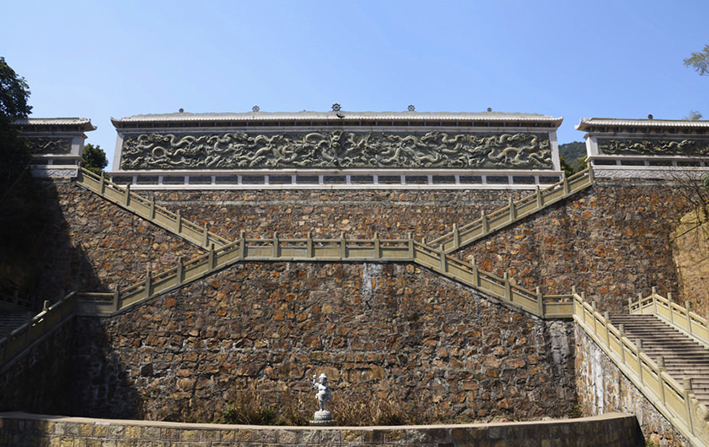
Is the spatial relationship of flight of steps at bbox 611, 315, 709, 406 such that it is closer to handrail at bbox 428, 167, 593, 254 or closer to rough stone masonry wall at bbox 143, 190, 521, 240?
handrail at bbox 428, 167, 593, 254

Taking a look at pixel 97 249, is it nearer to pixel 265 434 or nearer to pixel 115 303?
pixel 115 303

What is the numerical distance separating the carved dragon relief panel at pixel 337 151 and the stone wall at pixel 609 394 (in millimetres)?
10638

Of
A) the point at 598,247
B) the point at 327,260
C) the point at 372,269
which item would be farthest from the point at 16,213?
the point at 598,247

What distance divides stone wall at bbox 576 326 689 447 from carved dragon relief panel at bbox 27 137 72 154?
70.2 ft

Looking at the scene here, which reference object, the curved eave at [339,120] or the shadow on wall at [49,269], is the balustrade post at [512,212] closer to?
the curved eave at [339,120]

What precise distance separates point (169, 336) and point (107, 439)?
6419mm

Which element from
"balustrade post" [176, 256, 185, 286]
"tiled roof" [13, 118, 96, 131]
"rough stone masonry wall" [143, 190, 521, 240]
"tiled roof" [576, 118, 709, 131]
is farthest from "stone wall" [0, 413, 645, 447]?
"tiled roof" [13, 118, 96, 131]

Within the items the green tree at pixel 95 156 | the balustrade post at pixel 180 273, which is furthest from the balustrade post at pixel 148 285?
the green tree at pixel 95 156

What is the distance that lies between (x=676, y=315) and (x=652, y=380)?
484 cm

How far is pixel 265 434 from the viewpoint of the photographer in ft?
38.1

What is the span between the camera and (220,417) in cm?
1717

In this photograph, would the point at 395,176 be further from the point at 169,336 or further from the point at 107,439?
the point at 107,439

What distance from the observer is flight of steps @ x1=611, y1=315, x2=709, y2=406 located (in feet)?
45.9

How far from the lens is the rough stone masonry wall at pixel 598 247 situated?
2222 cm
